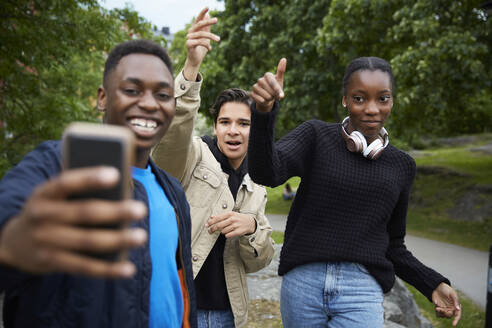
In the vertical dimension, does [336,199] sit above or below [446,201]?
above

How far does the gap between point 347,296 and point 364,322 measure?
5.5 inches

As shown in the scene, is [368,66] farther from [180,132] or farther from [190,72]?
[180,132]

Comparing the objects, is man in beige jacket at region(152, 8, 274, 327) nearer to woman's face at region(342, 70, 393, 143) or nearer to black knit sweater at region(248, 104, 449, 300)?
black knit sweater at region(248, 104, 449, 300)

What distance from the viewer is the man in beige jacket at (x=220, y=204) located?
7.09 feet

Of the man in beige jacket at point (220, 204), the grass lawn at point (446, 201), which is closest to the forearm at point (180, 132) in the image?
the man in beige jacket at point (220, 204)

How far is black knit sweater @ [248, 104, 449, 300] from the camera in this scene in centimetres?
203

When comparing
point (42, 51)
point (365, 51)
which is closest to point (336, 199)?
point (42, 51)

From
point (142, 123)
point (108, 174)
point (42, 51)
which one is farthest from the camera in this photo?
point (42, 51)

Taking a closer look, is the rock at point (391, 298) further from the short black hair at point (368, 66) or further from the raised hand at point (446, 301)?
the short black hair at point (368, 66)

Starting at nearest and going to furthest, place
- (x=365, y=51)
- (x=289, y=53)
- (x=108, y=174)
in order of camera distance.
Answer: (x=108, y=174) < (x=365, y=51) < (x=289, y=53)

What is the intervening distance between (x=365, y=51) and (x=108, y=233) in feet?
39.5

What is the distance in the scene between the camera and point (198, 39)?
188 cm

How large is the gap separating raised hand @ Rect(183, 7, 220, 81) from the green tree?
4198mm

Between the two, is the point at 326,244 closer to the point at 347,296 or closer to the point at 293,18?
the point at 347,296
